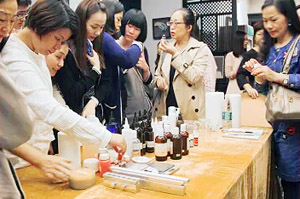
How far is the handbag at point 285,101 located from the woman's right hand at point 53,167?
137 cm

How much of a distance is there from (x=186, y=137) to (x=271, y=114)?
711 millimetres

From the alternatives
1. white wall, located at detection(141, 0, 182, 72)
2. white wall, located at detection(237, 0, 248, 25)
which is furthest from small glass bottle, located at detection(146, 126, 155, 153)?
white wall, located at detection(237, 0, 248, 25)

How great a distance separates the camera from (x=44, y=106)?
3.76 feet

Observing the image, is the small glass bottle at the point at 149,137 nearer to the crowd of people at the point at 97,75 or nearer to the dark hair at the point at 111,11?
the crowd of people at the point at 97,75

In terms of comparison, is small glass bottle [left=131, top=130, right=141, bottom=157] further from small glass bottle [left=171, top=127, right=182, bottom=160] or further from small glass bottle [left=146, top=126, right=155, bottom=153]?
small glass bottle [left=171, top=127, right=182, bottom=160]

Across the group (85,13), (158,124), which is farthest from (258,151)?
(85,13)

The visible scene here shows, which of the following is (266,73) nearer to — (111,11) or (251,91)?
(251,91)

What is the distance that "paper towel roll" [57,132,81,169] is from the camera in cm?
129

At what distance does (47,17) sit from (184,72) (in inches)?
54.5

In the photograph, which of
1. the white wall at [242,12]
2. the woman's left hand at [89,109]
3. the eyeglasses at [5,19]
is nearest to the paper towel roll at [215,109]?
the woman's left hand at [89,109]

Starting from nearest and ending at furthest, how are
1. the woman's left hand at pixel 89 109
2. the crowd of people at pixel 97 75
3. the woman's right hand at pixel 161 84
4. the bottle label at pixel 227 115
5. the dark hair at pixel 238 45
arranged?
1. the crowd of people at pixel 97 75
2. the woman's left hand at pixel 89 109
3. the bottle label at pixel 227 115
4. the woman's right hand at pixel 161 84
5. the dark hair at pixel 238 45

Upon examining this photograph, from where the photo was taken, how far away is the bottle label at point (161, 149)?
1464mm

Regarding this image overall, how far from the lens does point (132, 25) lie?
227 cm

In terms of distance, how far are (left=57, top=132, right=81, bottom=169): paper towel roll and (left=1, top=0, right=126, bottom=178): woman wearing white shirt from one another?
0.27 ft
